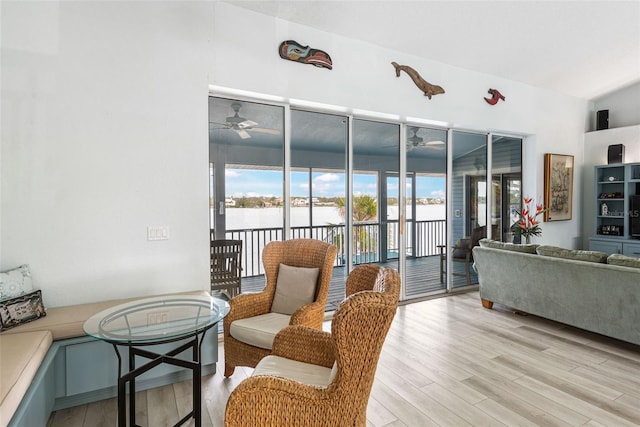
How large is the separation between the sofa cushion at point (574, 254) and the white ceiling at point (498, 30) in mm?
2567

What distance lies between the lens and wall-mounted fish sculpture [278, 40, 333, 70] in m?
3.40

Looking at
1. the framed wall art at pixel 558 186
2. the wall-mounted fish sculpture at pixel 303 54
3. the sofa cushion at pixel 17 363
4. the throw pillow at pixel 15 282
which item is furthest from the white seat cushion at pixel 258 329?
the framed wall art at pixel 558 186

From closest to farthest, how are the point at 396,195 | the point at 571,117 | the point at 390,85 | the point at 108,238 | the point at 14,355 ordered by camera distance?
the point at 14,355
the point at 108,238
the point at 390,85
the point at 396,195
the point at 571,117

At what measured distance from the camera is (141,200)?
113 inches

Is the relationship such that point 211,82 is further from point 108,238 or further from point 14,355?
point 14,355

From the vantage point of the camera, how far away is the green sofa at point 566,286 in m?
2.89

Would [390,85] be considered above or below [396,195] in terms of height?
above

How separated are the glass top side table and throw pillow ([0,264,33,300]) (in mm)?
756

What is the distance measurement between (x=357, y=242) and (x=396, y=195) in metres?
0.87

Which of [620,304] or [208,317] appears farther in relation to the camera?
[620,304]

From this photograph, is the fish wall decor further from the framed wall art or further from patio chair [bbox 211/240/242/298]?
patio chair [bbox 211/240/242/298]

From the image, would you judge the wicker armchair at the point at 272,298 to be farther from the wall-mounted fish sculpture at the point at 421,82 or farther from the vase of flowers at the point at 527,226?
the vase of flowers at the point at 527,226

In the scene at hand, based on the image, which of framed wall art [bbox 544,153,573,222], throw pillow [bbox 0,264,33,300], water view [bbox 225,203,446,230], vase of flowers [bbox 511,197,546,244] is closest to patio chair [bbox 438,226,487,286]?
vase of flowers [bbox 511,197,546,244]

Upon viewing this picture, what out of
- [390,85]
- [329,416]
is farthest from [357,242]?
[329,416]
